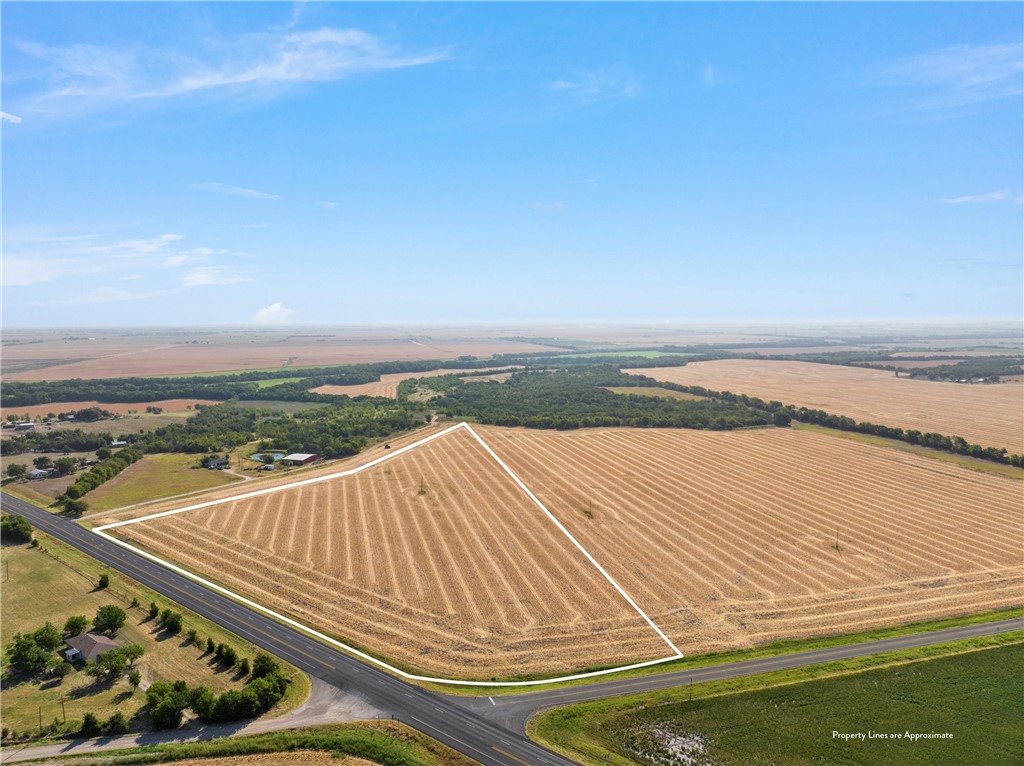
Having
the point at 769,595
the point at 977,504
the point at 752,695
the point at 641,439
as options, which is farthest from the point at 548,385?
the point at 752,695

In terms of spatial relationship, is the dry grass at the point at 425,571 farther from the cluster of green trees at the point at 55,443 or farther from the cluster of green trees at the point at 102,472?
the cluster of green trees at the point at 55,443

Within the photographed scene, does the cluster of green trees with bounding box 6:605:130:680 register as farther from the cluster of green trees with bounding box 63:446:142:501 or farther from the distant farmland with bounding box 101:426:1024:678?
the cluster of green trees with bounding box 63:446:142:501

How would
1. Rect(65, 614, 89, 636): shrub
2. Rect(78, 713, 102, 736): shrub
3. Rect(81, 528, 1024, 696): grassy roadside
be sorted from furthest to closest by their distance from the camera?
Rect(65, 614, 89, 636): shrub → Rect(81, 528, 1024, 696): grassy roadside → Rect(78, 713, 102, 736): shrub

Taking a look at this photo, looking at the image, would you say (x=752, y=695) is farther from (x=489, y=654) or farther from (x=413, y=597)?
(x=413, y=597)

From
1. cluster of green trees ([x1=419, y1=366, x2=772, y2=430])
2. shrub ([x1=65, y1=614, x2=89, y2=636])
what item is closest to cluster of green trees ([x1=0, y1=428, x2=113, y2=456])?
cluster of green trees ([x1=419, y1=366, x2=772, y2=430])

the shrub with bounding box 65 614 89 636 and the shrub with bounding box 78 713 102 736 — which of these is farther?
the shrub with bounding box 65 614 89 636
